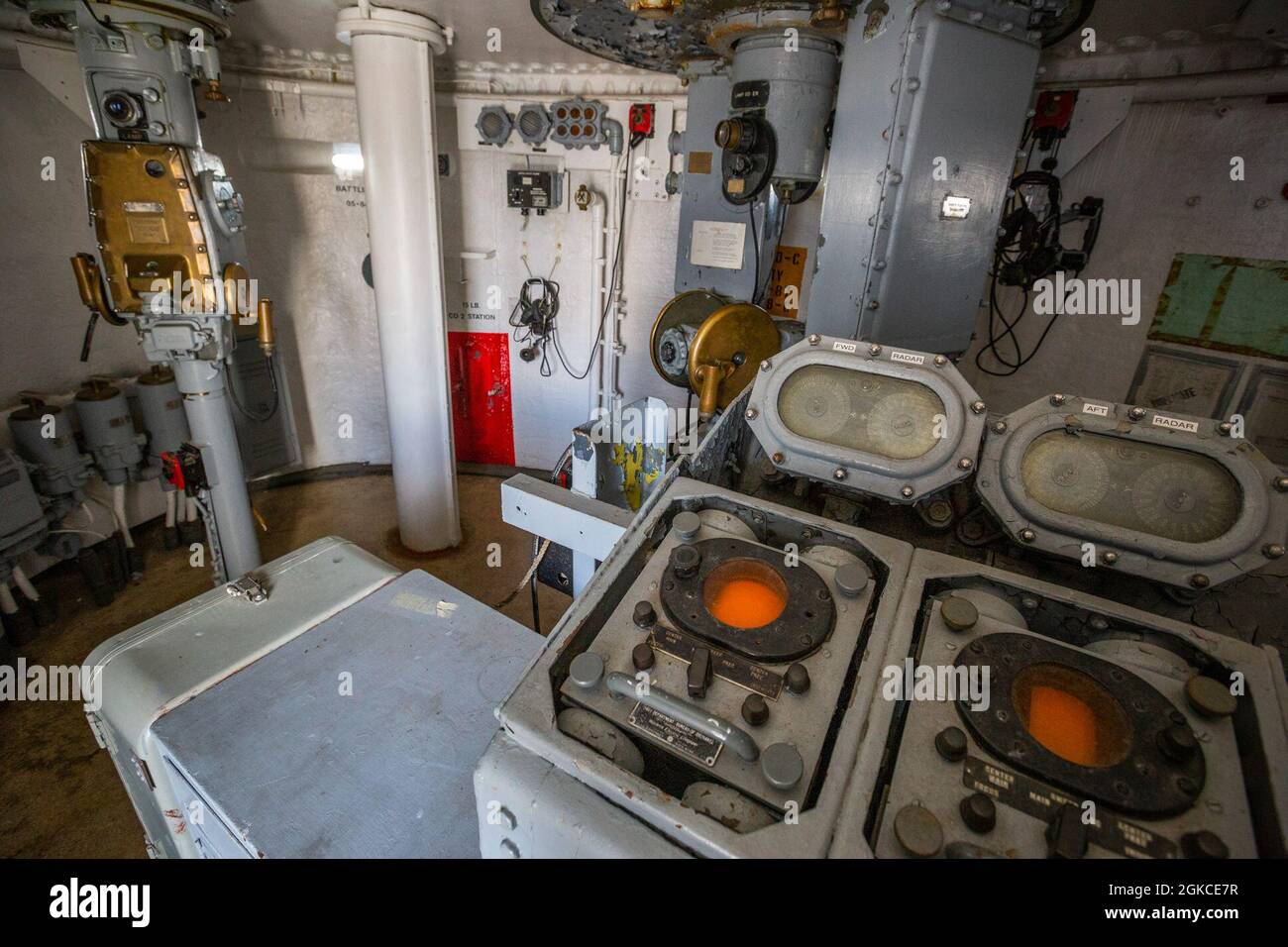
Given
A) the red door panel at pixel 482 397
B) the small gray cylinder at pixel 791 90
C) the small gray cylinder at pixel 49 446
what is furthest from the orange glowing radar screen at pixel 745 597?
the red door panel at pixel 482 397

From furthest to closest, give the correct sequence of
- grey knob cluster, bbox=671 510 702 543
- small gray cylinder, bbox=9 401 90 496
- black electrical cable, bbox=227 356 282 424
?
black electrical cable, bbox=227 356 282 424 < small gray cylinder, bbox=9 401 90 496 < grey knob cluster, bbox=671 510 702 543

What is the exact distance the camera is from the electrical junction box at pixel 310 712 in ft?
3.10

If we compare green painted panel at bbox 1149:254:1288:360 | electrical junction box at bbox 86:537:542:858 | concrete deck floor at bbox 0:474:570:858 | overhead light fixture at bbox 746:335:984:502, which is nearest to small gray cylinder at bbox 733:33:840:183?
overhead light fixture at bbox 746:335:984:502

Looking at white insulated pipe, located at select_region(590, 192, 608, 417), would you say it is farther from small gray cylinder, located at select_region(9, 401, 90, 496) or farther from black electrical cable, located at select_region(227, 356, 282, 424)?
small gray cylinder, located at select_region(9, 401, 90, 496)

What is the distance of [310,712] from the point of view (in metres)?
1.10

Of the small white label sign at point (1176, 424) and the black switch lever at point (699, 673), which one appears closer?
the black switch lever at point (699, 673)

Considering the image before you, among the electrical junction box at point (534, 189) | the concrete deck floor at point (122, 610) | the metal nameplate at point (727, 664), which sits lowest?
the concrete deck floor at point (122, 610)

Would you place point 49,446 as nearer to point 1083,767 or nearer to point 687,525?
point 687,525

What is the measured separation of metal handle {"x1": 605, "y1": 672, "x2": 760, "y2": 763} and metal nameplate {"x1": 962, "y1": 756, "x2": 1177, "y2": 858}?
0.27 metres

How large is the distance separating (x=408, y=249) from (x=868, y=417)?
266 centimetres

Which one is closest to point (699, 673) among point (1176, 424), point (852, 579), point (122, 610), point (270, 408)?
point (852, 579)

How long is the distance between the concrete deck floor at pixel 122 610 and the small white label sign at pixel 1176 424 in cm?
262

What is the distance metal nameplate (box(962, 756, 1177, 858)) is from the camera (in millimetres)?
665

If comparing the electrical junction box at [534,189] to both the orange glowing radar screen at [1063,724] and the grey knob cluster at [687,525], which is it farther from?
the orange glowing radar screen at [1063,724]
